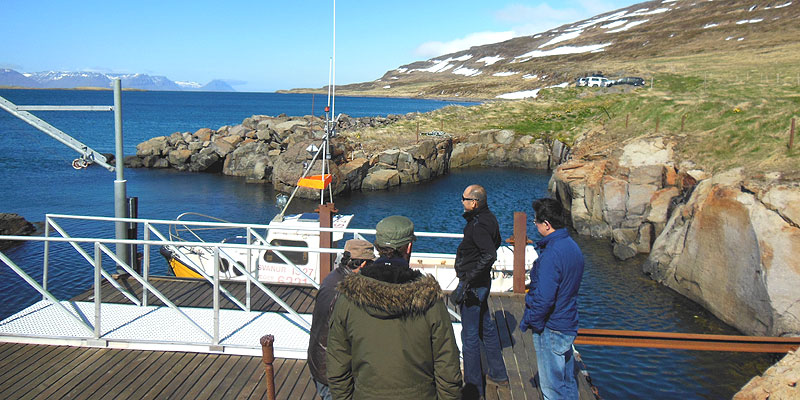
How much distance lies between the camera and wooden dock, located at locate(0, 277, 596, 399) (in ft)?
21.7

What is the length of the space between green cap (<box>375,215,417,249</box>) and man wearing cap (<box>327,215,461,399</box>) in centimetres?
40

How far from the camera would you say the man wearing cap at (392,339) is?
12.5 ft

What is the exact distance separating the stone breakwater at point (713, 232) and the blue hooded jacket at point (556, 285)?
11367 mm

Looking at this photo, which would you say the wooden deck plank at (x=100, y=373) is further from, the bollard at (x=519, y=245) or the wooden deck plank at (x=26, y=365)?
the bollard at (x=519, y=245)

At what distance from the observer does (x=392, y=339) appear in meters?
3.83

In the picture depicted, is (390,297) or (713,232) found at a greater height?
(390,297)

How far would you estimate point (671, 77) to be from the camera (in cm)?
5788

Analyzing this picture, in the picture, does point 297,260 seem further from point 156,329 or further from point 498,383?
point 498,383

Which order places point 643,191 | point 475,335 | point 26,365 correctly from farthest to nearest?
point 643,191, point 26,365, point 475,335

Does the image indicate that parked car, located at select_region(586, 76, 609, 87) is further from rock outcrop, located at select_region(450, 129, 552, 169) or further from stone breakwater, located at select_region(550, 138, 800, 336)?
stone breakwater, located at select_region(550, 138, 800, 336)

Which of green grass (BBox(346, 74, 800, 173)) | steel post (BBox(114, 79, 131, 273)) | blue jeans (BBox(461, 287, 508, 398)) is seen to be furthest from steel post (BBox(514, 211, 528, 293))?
green grass (BBox(346, 74, 800, 173))

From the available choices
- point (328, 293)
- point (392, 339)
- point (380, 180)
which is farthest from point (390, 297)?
point (380, 180)

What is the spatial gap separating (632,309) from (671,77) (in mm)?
48438

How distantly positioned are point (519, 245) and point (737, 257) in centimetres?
997
